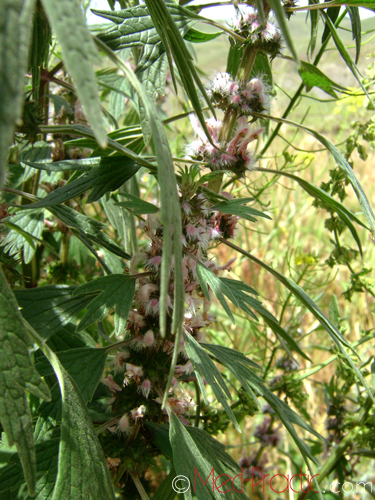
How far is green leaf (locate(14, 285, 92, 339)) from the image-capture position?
540 millimetres

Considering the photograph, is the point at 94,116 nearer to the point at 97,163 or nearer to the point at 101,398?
the point at 97,163

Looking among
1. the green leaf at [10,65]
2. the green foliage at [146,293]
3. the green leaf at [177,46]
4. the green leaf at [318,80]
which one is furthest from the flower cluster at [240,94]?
the green leaf at [10,65]

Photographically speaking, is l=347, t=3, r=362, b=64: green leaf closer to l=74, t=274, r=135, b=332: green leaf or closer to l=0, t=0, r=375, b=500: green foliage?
l=0, t=0, r=375, b=500: green foliage

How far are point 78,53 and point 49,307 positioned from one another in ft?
1.39

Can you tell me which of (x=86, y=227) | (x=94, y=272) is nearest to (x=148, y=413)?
(x=86, y=227)

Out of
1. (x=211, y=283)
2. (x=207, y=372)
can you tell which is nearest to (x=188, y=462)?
(x=207, y=372)

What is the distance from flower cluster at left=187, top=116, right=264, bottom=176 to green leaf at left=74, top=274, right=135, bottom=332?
0.22m

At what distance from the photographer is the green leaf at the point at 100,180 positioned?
52cm

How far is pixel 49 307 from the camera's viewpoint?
0.57 meters

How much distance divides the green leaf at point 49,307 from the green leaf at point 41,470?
0.42 ft

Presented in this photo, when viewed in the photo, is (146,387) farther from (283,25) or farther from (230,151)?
(283,25)

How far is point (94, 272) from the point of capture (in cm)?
123

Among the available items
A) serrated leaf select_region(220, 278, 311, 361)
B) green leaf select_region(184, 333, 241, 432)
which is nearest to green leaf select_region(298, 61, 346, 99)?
serrated leaf select_region(220, 278, 311, 361)

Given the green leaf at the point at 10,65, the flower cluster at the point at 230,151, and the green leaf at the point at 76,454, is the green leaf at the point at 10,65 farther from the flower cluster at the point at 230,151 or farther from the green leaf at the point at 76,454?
the flower cluster at the point at 230,151
